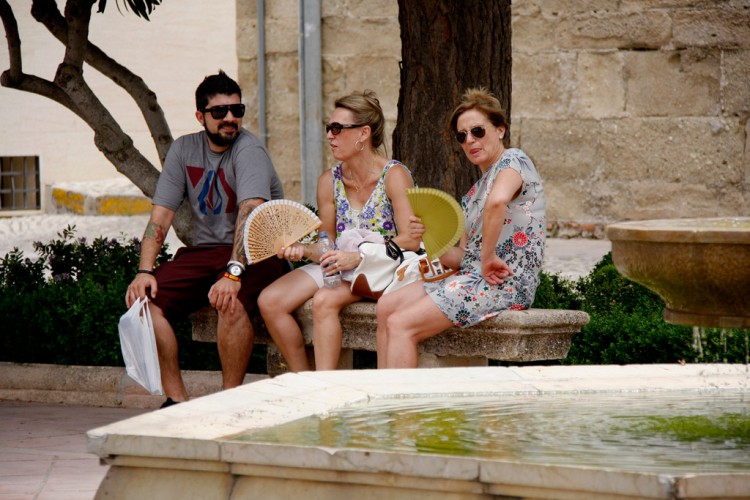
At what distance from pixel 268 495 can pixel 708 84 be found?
834cm

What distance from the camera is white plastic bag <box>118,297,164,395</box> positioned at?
612cm

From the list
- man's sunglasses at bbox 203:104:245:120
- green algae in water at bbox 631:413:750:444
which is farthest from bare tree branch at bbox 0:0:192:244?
green algae in water at bbox 631:413:750:444

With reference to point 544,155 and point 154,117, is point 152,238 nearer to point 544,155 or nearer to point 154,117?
point 154,117

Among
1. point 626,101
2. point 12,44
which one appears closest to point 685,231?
point 12,44

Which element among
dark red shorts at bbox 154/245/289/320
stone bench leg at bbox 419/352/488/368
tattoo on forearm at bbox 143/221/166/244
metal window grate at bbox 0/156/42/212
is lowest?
stone bench leg at bbox 419/352/488/368

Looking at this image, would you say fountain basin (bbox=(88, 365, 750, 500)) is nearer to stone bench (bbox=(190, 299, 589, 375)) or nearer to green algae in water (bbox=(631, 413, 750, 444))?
green algae in water (bbox=(631, 413, 750, 444))

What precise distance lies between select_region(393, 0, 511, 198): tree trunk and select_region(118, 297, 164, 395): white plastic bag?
6.38ft

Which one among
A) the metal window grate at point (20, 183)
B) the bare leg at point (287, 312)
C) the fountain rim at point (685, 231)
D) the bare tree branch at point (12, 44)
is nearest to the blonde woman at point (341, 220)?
the bare leg at point (287, 312)

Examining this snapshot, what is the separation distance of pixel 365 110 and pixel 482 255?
1.01 metres

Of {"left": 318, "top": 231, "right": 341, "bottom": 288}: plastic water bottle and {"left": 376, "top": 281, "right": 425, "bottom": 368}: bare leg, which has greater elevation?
{"left": 318, "top": 231, "right": 341, "bottom": 288}: plastic water bottle

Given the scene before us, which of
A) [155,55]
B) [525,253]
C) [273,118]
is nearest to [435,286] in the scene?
[525,253]

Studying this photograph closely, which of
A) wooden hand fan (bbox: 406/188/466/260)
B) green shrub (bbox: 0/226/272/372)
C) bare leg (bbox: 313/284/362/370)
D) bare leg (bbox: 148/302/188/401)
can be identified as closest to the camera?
wooden hand fan (bbox: 406/188/466/260)

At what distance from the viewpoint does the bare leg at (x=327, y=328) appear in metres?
5.90

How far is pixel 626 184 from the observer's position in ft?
37.9
